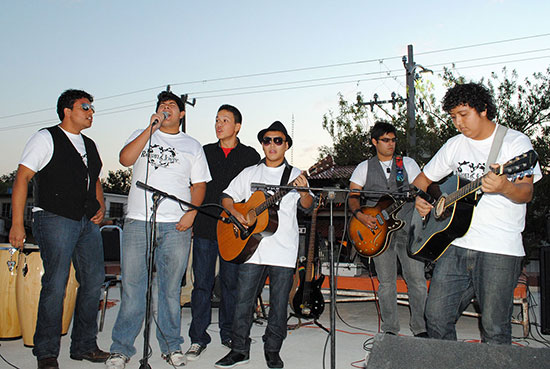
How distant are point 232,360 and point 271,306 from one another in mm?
551

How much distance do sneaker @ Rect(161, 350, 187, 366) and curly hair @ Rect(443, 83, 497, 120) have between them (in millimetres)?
2879

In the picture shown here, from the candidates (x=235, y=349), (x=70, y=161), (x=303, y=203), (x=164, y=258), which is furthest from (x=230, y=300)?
(x=70, y=161)

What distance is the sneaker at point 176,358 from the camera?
3.79 meters

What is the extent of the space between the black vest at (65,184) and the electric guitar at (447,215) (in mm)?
2708

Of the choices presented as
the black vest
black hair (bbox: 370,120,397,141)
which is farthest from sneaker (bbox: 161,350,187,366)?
black hair (bbox: 370,120,397,141)

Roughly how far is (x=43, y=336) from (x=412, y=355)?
2882mm

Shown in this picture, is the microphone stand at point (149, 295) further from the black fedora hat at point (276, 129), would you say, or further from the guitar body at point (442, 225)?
the guitar body at point (442, 225)

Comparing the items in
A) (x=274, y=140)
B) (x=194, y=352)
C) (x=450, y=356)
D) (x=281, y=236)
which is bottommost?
(x=194, y=352)

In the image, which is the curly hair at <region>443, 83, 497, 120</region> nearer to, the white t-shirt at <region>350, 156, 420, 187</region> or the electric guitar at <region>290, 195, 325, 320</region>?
the white t-shirt at <region>350, 156, 420, 187</region>

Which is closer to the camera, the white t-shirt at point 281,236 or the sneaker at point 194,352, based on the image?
→ the white t-shirt at point 281,236

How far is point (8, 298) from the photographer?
4.46 metres

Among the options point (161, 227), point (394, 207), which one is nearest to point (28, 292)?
point (161, 227)

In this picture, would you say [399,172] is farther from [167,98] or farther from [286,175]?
[167,98]

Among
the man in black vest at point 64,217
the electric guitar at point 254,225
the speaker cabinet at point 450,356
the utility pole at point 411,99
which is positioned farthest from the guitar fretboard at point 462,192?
the utility pole at point 411,99
